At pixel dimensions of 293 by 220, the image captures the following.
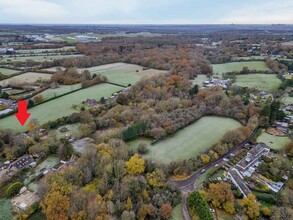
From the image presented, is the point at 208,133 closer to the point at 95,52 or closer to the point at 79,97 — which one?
the point at 79,97

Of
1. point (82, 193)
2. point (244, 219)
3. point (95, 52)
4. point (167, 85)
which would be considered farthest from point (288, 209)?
point (95, 52)

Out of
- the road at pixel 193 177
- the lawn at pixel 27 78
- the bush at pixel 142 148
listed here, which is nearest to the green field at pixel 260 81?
the road at pixel 193 177

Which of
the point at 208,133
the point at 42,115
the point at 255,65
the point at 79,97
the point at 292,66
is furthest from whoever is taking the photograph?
the point at 255,65

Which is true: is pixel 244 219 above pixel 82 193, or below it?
below

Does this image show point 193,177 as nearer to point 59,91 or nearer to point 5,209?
point 5,209

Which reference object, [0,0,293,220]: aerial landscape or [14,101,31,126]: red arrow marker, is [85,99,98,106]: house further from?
[14,101,31,126]: red arrow marker

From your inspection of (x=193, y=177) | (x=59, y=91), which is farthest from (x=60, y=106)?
(x=193, y=177)
